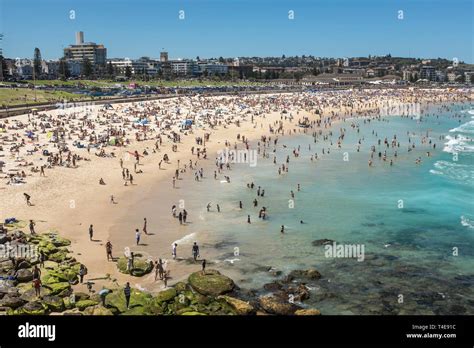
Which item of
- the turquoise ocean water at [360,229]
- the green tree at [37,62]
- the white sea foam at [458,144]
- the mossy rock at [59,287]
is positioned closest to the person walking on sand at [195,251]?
the turquoise ocean water at [360,229]

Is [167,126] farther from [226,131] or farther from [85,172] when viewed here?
[85,172]

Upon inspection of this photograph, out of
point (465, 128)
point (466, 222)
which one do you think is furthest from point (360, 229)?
point (465, 128)

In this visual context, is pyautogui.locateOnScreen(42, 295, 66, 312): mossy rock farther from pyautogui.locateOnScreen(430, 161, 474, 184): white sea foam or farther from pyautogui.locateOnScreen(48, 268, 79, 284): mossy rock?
pyautogui.locateOnScreen(430, 161, 474, 184): white sea foam

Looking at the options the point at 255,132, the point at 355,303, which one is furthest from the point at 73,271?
the point at 255,132

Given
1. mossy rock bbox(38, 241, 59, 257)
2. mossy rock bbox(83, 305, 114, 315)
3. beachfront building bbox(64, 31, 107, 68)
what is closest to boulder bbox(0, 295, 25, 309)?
mossy rock bbox(83, 305, 114, 315)

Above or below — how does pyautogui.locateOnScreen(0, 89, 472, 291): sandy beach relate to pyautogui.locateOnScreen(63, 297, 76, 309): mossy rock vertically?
above

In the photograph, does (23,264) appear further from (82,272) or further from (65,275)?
(82,272)
